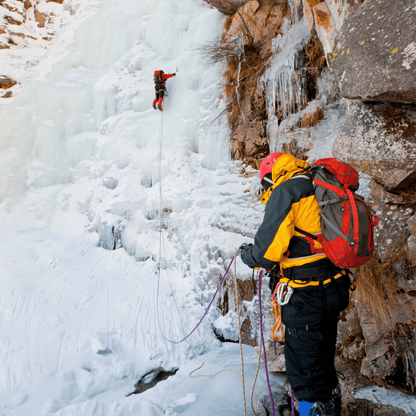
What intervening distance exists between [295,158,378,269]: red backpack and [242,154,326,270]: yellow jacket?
4cm

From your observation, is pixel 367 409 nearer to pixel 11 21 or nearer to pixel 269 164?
pixel 269 164

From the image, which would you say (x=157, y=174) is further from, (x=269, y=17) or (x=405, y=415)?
(x=405, y=415)

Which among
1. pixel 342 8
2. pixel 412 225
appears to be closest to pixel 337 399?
pixel 412 225

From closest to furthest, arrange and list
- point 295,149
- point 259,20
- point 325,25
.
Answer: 1. point 325,25
2. point 295,149
3. point 259,20

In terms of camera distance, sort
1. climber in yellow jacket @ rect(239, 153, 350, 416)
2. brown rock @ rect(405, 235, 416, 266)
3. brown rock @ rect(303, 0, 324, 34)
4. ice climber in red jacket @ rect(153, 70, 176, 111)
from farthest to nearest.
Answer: ice climber in red jacket @ rect(153, 70, 176, 111)
brown rock @ rect(303, 0, 324, 34)
brown rock @ rect(405, 235, 416, 266)
climber in yellow jacket @ rect(239, 153, 350, 416)

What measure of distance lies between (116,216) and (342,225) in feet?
19.7

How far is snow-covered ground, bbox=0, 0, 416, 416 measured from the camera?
321 centimetres

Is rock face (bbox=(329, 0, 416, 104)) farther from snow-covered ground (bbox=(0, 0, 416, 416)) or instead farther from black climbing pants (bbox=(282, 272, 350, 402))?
snow-covered ground (bbox=(0, 0, 416, 416))

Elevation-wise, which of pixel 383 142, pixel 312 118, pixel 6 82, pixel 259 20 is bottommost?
pixel 383 142

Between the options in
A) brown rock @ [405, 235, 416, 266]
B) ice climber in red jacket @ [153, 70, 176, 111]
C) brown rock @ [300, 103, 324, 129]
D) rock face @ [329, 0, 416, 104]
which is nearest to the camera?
rock face @ [329, 0, 416, 104]

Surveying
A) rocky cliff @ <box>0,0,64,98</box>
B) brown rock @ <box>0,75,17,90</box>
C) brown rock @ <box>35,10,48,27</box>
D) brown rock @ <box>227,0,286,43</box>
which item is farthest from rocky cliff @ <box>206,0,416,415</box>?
brown rock @ <box>35,10,48,27</box>

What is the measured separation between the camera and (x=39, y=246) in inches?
233

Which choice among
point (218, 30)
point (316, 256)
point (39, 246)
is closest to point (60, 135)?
point (39, 246)

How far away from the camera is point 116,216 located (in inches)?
259
